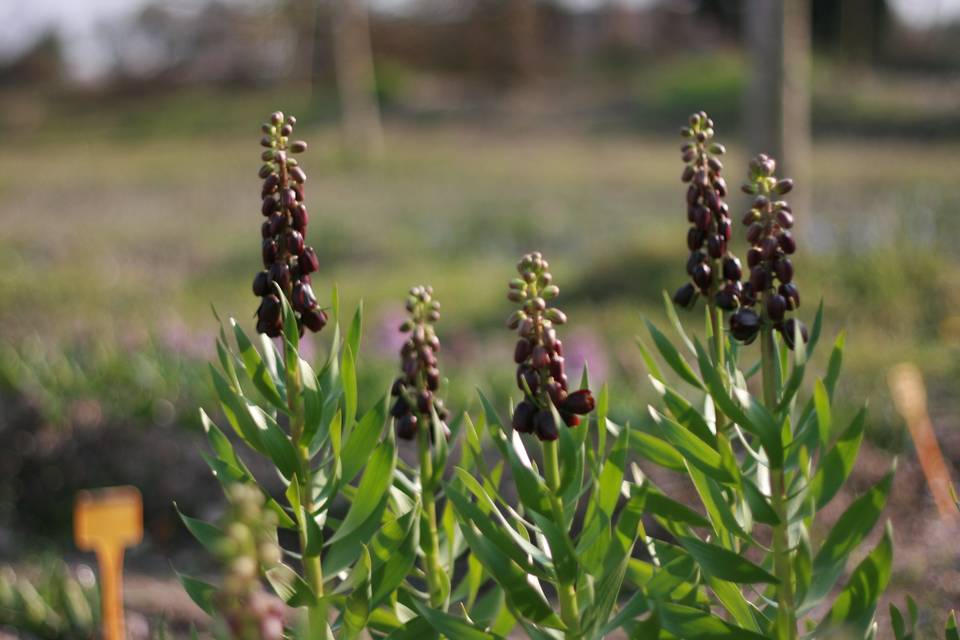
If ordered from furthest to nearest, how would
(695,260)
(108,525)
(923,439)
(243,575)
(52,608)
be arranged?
(923,439) < (52,608) < (108,525) < (695,260) < (243,575)

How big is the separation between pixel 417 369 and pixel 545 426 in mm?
261

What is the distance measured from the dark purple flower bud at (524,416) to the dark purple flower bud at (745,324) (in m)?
0.27

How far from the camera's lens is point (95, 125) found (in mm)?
33969

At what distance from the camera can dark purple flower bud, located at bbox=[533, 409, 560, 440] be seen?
4.50 ft

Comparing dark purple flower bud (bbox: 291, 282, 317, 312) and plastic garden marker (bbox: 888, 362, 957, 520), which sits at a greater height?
dark purple flower bud (bbox: 291, 282, 317, 312)

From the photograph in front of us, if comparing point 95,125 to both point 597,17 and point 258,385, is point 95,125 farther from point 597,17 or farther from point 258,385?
point 258,385

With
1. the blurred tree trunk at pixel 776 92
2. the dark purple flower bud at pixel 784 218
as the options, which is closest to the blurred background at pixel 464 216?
the blurred tree trunk at pixel 776 92

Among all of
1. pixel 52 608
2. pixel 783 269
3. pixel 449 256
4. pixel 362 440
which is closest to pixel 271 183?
pixel 362 440

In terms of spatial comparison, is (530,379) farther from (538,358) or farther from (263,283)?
(263,283)

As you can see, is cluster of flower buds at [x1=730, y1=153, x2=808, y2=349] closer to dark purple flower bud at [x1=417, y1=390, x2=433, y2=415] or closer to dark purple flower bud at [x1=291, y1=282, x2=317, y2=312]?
dark purple flower bud at [x1=417, y1=390, x2=433, y2=415]

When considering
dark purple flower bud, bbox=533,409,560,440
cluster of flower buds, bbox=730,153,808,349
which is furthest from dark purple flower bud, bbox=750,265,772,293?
dark purple flower bud, bbox=533,409,560,440

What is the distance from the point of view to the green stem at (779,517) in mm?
1352

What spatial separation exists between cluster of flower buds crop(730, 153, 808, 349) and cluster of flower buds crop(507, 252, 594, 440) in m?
0.23

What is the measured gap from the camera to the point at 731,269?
147 centimetres
